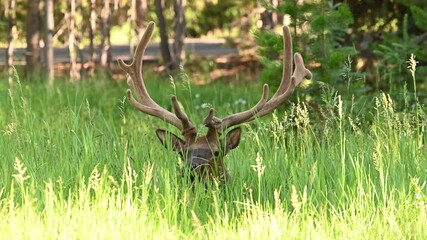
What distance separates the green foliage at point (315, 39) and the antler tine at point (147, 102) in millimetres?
2341

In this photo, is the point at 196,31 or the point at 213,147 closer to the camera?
the point at 213,147

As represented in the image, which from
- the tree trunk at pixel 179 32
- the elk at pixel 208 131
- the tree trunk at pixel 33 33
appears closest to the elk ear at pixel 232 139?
the elk at pixel 208 131

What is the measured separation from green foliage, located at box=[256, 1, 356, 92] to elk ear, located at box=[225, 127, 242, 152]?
2995 mm

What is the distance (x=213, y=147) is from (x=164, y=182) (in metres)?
0.49

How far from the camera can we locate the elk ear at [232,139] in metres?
7.16

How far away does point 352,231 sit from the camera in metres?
5.61

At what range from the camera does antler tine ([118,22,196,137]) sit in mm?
7172

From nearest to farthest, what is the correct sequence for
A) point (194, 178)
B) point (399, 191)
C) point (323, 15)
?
1. point (399, 191)
2. point (194, 178)
3. point (323, 15)

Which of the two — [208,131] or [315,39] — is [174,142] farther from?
[315,39]

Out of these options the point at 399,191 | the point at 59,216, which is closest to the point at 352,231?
the point at 399,191

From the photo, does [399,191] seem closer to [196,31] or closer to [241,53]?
[241,53]

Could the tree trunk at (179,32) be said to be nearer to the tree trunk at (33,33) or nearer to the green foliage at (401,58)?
the tree trunk at (33,33)

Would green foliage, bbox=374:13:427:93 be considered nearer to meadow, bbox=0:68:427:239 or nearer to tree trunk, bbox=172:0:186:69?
meadow, bbox=0:68:427:239

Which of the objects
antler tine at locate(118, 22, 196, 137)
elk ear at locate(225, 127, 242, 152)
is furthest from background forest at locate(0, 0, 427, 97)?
antler tine at locate(118, 22, 196, 137)
